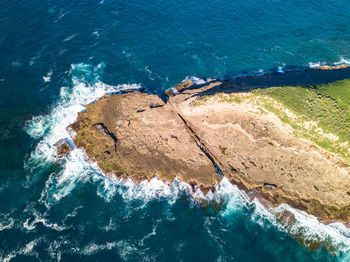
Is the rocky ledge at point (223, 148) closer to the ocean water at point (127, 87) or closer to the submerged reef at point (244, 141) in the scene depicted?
the submerged reef at point (244, 141)

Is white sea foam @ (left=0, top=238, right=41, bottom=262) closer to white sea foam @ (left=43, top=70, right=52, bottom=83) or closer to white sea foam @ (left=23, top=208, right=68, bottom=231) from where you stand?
white sea foam @ (left=23, top=208, right=68, bottom=231)

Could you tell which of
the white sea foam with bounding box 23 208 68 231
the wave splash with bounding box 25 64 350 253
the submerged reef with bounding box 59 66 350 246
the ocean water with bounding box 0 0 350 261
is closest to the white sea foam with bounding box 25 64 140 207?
the wave splash with bounding box 25 64 350 253

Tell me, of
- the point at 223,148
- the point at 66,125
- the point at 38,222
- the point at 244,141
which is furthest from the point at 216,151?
the point at 38,222

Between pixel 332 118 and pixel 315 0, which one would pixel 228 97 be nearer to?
pixel 332 118

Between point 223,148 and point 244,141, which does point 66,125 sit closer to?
point 223,148

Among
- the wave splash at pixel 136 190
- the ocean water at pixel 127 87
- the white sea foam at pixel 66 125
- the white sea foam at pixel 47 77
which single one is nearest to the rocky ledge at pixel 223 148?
the wave splash at pixel 136 190

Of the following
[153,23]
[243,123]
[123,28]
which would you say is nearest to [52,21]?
[123,28]
